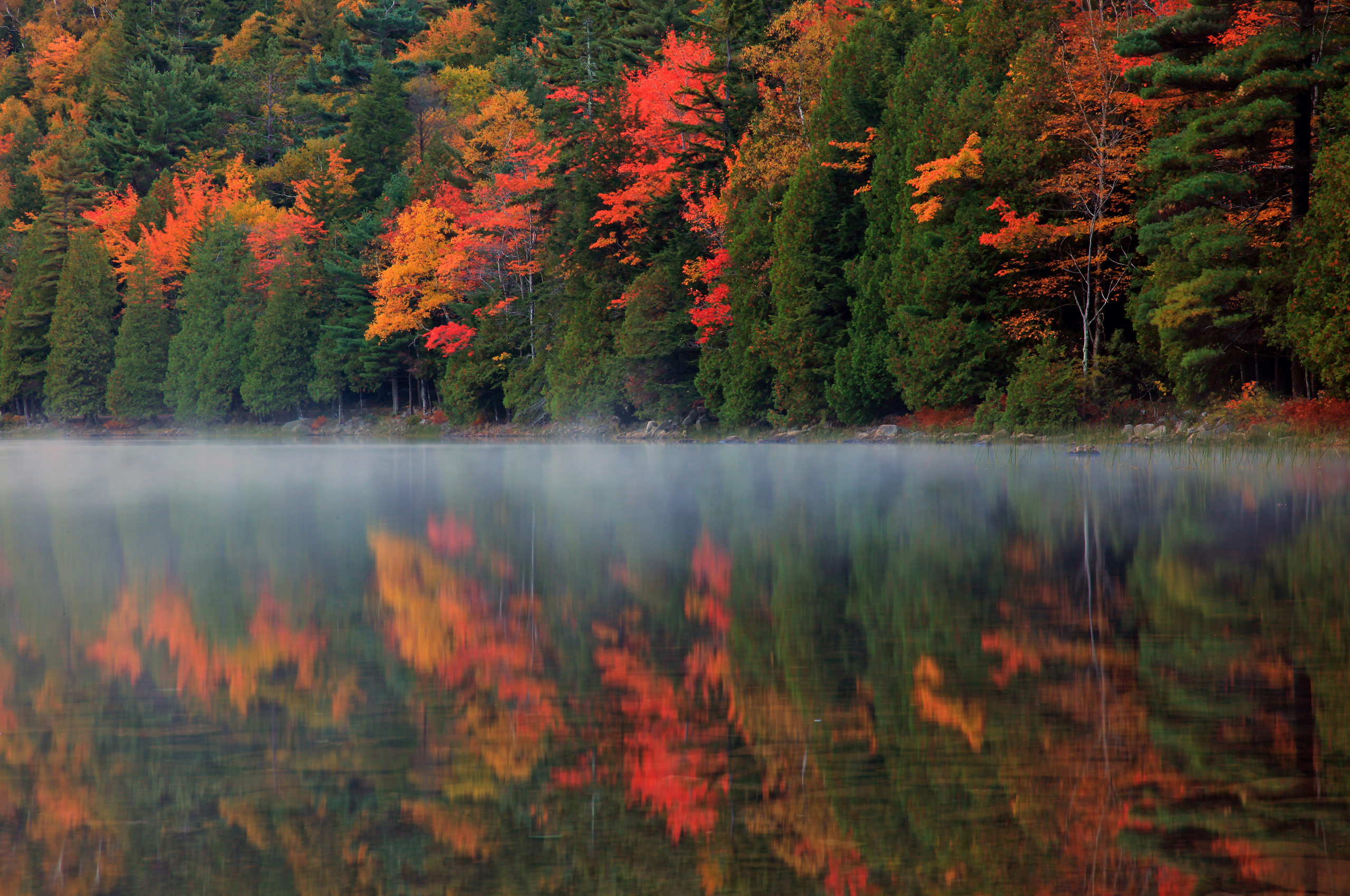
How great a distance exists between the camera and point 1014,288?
3425cm

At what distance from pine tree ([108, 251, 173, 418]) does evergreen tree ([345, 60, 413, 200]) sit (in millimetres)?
13922

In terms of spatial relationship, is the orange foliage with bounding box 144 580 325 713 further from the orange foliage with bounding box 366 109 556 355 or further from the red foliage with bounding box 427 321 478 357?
the red foliage with bounding box 427 321 478 357

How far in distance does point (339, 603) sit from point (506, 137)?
57358mm

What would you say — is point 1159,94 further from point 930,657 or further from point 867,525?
point 930,657

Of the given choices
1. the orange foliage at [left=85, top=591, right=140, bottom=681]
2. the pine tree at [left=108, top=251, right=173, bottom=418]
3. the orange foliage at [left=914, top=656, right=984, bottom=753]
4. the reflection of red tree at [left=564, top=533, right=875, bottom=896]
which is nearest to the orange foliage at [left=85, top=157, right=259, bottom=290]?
the pine tree at [left=108, top=251, right=173, bottom=418]

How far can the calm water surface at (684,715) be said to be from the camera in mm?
3268

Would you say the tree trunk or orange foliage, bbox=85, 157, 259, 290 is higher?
orange foliage, bbox=85, 157, 259, 290

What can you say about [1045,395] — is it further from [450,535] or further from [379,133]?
[379,133]

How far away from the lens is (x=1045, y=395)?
31.6 meters

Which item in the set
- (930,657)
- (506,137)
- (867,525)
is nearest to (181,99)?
(506,137)

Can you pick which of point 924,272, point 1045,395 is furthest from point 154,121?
point 1045,395

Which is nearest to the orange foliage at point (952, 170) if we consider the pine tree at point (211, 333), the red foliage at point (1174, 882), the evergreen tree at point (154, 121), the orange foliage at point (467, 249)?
the orange foliage at point (467, 249)

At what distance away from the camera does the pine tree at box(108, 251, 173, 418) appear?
3115 inches

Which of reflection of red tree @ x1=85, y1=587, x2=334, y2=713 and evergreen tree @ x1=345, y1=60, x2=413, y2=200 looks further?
evergreen tree @ x1=345, y1=60, x2=413, y2=200
